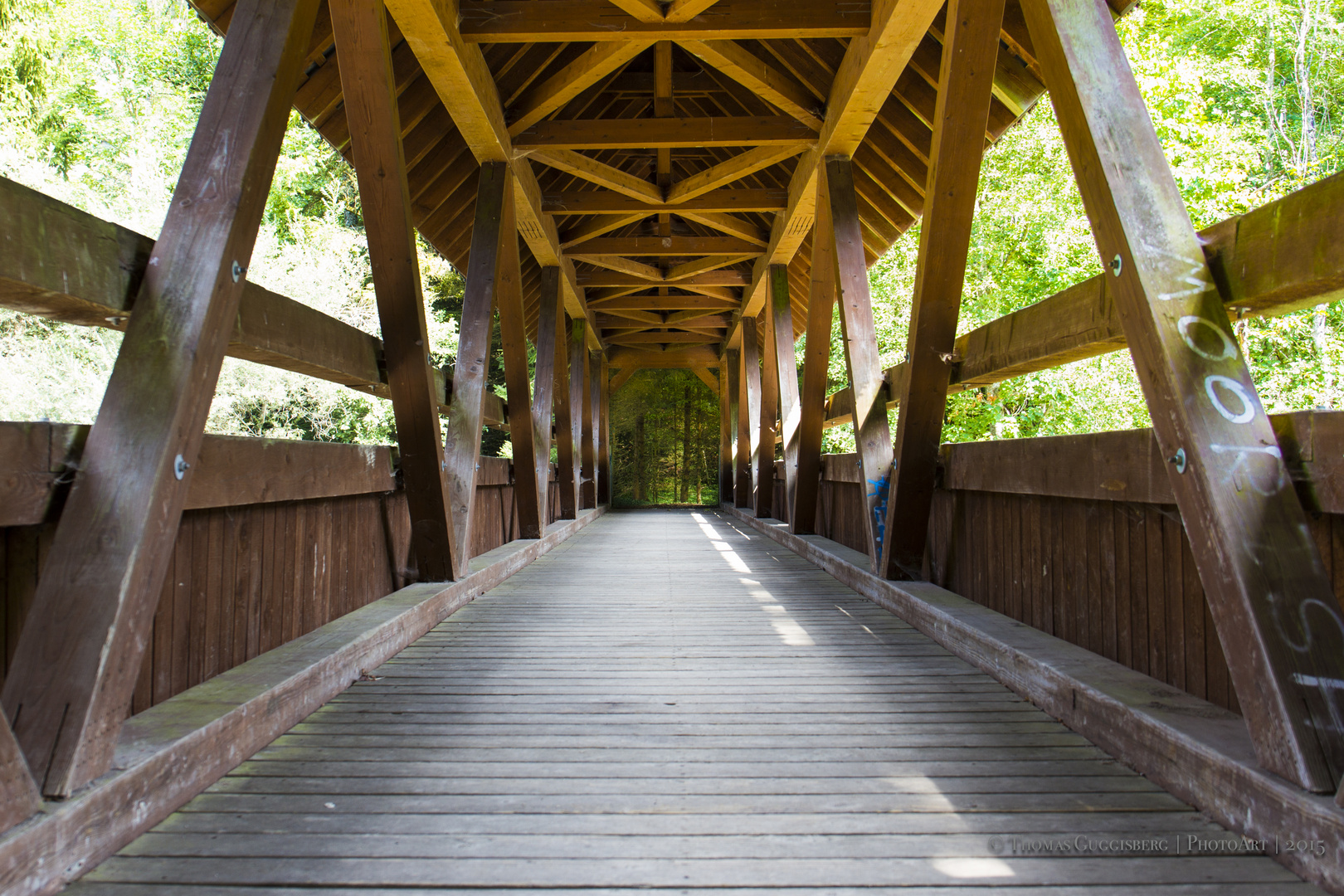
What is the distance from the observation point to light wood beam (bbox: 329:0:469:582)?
10.2 feet

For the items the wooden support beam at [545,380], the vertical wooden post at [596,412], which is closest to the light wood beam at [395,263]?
the wooden support beam at [545,380]

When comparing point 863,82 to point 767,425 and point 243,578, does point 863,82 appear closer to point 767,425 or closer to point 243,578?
point 243,578

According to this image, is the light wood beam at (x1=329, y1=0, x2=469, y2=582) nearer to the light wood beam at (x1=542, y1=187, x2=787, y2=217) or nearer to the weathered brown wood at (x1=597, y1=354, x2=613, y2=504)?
the light wood beam at (x1=542, y1=187, x2=787, y2=217)

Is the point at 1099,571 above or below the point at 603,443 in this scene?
below

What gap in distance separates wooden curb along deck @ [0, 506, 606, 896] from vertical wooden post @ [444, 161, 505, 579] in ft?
3.41

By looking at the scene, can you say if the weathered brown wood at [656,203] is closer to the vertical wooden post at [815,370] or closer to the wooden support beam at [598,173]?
the wooden support beam at [598,173]

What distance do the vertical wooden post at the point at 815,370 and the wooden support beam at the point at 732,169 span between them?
1.91ft

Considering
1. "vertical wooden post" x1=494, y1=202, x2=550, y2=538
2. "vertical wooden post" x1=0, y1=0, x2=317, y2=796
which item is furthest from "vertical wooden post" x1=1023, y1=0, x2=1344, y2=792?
"vertical wooden post" x1=494, y1=202, x2=550, y2=538

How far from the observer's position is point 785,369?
25.8 feet

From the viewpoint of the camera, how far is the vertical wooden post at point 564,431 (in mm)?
8500

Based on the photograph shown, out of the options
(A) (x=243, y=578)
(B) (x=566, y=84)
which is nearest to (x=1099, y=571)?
(A) (x=243, y=578)

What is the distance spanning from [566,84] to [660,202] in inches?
86.5

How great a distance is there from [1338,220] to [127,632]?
8.05 ft

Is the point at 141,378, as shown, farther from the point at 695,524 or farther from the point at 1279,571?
the point at 695,524
